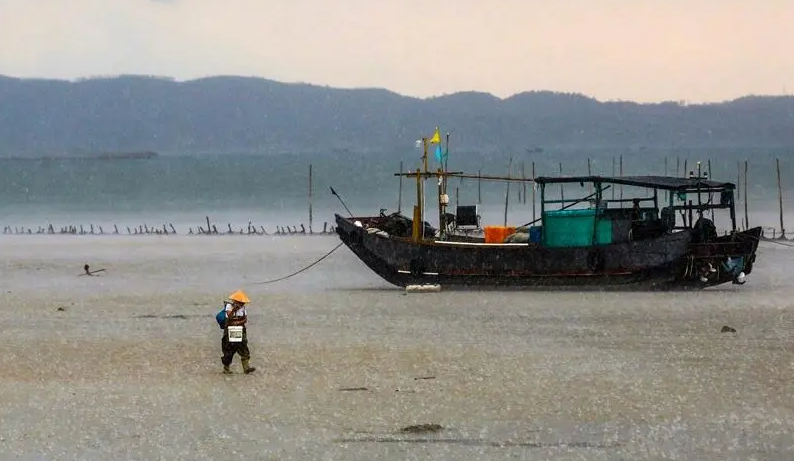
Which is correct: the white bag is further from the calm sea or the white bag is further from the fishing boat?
the calm sea

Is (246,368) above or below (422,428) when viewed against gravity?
above

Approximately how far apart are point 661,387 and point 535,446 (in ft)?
14.6

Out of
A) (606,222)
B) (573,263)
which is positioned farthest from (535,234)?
(606,222)

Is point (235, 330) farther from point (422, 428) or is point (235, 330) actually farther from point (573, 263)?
point (573, 263)

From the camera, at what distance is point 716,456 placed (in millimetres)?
14117

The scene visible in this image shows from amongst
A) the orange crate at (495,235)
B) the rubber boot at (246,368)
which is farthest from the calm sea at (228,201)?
the rubber boot at (246,368)

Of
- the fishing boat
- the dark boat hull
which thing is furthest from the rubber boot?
the dark boat hull

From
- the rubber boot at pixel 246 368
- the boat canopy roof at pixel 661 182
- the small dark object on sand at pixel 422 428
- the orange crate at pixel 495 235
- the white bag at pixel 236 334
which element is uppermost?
the boat canopy roof at pixel 661 182

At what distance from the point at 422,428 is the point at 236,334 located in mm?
4594

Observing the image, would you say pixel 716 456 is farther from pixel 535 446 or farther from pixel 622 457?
pixel 535 446

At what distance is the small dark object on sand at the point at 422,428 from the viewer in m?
15.4

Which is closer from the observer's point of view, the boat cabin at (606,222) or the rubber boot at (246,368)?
the rubber boot at (246,368)

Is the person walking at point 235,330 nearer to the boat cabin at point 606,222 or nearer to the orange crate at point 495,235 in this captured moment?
the boat cabin at point 606,222

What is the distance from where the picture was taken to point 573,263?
34219mm
